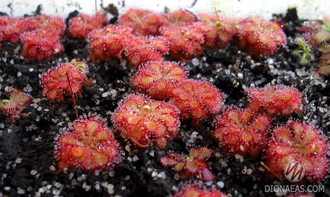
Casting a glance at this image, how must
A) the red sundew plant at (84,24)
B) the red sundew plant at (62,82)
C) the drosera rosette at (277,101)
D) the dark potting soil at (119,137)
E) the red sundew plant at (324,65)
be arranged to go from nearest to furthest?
the dark potting soil at (119,137) → the drosera rosette at (277,101) → the red sundew plant at (62,82) → the red sundew plant at (324,65) → the red sundew plant at (84,24)

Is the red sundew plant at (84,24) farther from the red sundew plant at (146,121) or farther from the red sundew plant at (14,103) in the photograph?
the red sundew plant at (146,121)

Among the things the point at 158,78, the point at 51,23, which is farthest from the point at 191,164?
the point at 51,23

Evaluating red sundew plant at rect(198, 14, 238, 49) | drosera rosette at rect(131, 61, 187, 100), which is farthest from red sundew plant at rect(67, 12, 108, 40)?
red sundew plant at rect(198, 14, 238, 49)

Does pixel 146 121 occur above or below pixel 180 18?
below

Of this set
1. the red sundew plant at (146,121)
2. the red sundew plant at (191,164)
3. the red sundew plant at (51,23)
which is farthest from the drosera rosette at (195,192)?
the red sundew plant at (51,23)

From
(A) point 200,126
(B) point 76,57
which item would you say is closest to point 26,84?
(B) point 76,57

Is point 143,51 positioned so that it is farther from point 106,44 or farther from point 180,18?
point 180,18
